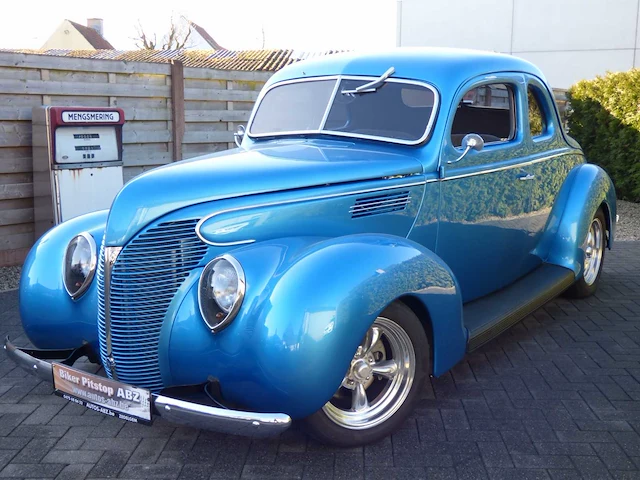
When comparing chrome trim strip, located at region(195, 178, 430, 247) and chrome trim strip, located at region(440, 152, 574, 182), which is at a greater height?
chrome trim strip, located at region(440, 152, 574, 182)

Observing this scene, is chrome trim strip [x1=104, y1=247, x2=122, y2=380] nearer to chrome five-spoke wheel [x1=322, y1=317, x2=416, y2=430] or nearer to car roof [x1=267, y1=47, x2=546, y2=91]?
chrome five-spoke wheel [x1=322, y1=317, x2=416, y2=430]

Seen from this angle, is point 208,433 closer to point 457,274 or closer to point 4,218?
point 457,274

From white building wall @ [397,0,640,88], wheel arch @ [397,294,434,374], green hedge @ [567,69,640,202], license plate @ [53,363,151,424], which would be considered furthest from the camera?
white building wall @ [397,0,640,88]

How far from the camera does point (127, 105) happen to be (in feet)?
23.8

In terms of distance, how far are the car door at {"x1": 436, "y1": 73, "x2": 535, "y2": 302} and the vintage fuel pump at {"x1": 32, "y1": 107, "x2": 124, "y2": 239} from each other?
333cm

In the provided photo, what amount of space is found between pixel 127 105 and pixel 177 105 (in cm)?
61

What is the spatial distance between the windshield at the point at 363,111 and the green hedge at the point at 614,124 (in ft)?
22.2

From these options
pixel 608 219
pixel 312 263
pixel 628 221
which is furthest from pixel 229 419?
pixel 628 221

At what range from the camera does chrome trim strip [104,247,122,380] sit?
9.76 ft

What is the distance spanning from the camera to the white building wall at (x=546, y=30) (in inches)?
663

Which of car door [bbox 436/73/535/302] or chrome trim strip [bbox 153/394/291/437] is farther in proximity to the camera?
car door [bbox 436/73/535/302]

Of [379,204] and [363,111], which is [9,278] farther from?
[379,204]

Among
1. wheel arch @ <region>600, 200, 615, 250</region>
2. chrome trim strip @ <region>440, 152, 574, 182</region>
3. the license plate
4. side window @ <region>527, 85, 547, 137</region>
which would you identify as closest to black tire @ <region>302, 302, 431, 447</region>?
the license plate

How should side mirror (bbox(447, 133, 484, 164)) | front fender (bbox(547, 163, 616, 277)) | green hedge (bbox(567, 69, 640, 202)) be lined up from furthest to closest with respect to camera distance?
green hedge (bbox(567, 69, 640, 202))
front fender (bbox(547, 163, 616, 277))
side mirror (bbox(447, 133, 484, 164))
